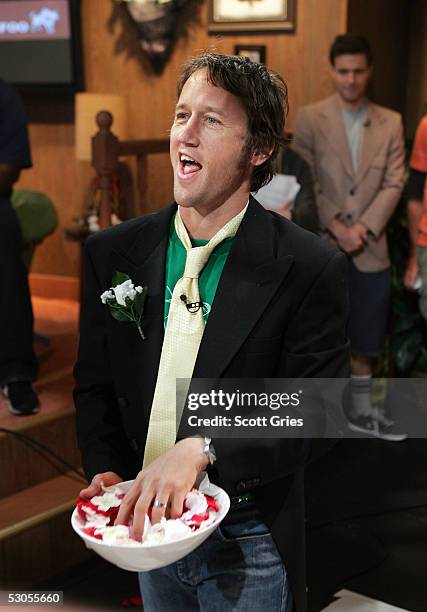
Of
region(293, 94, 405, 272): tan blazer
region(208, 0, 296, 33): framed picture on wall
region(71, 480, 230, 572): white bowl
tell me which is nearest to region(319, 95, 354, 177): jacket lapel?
region(293, 94, 405, 272): tan blazer

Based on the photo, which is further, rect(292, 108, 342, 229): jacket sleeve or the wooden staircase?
rect(292, 108, 342, 229): jacket sleeve

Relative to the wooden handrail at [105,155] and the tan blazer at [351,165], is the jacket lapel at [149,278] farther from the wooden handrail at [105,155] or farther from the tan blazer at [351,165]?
the tan blazer at [351,165]

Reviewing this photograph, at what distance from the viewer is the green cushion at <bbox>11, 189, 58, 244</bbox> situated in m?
4.64

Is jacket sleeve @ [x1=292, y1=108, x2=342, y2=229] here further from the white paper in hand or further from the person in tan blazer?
the white paper in hand

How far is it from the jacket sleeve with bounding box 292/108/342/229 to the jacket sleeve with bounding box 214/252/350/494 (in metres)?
2.87

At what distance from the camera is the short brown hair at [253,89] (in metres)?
1.31

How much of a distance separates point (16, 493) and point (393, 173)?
2.14 meters

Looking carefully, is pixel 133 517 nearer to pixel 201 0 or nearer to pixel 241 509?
pixel 241 509

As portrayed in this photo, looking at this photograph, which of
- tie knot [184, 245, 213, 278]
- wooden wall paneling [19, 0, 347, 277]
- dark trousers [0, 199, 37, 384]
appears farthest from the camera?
wooden wall paneling [19, 0, 347, 277]

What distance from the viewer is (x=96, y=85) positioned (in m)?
5.60

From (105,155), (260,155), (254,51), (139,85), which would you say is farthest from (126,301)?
(139,85)

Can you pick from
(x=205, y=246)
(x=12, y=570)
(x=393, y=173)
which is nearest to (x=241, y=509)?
(x=205, y=246)

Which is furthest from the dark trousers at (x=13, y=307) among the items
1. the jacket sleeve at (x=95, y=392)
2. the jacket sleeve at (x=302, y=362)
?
the jacket sleeve at (x=302, y=362)

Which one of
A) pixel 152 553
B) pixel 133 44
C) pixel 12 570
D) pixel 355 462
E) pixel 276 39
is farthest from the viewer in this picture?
pixel 133 44
